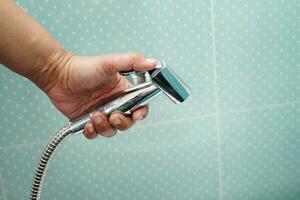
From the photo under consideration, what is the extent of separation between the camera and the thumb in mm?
545

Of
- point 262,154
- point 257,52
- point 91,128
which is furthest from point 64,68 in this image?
point 262,154

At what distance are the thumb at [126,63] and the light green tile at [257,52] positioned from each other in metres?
0.36

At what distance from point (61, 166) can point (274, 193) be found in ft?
2.00

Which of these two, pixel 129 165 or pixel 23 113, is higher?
pixel 23 113

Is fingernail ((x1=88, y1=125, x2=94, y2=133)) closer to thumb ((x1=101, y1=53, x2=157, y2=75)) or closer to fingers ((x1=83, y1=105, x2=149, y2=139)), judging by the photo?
fingers ((x1=83, y1=105, x2=149, y2=139))

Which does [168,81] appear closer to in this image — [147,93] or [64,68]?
[147,93]

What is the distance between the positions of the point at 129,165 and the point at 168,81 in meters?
0.48

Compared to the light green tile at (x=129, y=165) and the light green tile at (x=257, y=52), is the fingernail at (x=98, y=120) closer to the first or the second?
the light green tile at (x=129, y=165)

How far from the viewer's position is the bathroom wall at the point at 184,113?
0.84 m

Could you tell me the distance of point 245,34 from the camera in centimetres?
90

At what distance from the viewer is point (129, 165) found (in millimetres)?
945

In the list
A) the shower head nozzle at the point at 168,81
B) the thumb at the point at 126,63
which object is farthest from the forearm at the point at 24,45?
the shower head nozzle at the point at 168,81

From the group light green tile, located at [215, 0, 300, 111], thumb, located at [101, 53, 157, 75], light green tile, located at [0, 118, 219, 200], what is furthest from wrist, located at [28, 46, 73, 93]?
light green tile, located at [215, 0, 300, 111]

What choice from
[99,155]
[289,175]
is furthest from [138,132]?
[289,175]
